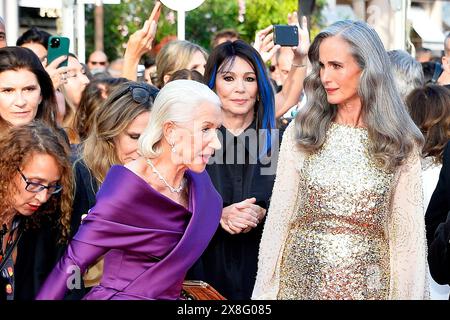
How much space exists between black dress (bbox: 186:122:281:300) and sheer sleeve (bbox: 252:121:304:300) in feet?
2.20

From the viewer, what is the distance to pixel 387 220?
14.6 feet

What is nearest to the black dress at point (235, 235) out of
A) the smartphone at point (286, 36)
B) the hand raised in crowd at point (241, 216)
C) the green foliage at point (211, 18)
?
the hand raised in crowd at point (241, 216)

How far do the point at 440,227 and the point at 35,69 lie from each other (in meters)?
2.51

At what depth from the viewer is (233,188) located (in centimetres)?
533

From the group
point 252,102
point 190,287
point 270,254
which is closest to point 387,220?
point 270,254

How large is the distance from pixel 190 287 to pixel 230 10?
78.8 ft

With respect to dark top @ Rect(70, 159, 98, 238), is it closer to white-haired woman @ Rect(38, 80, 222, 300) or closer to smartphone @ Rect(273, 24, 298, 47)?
A: white-haired woman @ Rect(38, 80, 222, 300)

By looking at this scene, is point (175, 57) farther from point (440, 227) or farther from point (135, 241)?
point (440, 227)

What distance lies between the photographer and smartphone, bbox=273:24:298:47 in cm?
625

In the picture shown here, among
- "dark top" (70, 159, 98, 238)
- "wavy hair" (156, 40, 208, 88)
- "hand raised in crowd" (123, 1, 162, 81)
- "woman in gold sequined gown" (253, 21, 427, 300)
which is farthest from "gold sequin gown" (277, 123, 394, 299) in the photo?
"hand raised in crowd" (123, 1, 162, 81)

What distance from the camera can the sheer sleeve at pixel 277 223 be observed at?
452 centimetres

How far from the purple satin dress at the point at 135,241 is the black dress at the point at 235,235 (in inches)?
46.0
